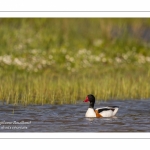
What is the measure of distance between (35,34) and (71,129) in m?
5.49

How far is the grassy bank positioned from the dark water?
89 centimetres

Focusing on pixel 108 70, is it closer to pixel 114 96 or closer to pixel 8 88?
pixel 114 96

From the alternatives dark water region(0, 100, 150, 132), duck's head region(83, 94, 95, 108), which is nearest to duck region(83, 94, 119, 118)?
dark water region(0, 100, 150, 132)

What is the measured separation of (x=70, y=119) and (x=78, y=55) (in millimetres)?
4282

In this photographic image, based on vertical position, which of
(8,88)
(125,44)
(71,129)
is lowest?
(71,129)

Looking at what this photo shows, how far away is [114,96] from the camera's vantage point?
47.6ft

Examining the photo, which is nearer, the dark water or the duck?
the dark water

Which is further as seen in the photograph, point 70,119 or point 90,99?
point 90,99

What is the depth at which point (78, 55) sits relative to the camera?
16.8 m

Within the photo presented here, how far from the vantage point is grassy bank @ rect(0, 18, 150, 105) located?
14.9 metres

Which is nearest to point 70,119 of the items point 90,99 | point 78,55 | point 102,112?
point 102,112

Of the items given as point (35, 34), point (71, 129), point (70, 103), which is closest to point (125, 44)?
point (35, 34)

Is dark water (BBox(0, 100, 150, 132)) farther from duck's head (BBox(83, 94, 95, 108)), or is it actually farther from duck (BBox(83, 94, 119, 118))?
duck's head (BBox(83, 94, 95, 108))

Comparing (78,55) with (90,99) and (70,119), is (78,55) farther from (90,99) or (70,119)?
(70,119)
